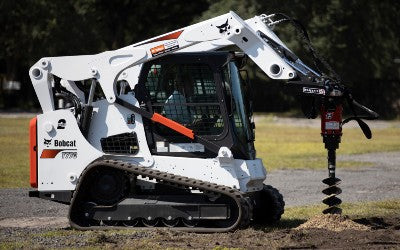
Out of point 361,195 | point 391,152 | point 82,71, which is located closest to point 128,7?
point 391,152

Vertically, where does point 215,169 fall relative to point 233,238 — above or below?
above

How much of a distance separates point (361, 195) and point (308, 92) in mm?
6852

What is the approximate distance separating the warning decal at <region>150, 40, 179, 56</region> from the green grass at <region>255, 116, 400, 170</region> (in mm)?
13035

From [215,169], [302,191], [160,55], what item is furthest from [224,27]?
[302,191]

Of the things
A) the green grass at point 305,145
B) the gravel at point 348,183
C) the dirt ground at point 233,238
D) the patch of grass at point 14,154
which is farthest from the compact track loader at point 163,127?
the green grass at point 305,145

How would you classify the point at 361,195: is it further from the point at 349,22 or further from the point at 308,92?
the point at 349,22

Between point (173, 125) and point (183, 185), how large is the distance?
3.12 feet

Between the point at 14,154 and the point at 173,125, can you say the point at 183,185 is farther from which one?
the point at 14,154

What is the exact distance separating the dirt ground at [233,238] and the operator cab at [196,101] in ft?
4.77

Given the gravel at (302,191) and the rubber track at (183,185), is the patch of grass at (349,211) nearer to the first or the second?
the gravel at (302,191)

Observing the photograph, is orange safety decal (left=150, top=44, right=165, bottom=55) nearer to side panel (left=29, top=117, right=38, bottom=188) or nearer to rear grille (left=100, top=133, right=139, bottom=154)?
rear grille (left=100, top=133, right=139, bottom=154)

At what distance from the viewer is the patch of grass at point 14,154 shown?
73.9ft

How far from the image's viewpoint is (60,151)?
14.3m

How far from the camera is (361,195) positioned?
65.4 ft
